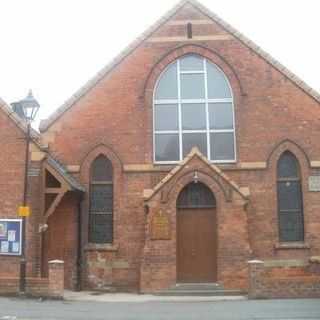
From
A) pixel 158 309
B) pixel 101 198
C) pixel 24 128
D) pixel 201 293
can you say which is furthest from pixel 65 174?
pixel 158 309

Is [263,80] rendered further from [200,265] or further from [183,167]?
[200,265]

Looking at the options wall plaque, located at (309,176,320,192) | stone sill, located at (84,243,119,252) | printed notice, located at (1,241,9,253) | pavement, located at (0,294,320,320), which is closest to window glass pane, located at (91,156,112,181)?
stone sill, located at (84,243,119,252)

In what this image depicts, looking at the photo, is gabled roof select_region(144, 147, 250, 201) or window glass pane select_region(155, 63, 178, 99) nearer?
gabled roof select_region(144, 147, 250, 201)

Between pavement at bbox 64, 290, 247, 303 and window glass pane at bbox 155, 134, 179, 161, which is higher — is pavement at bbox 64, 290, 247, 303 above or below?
below

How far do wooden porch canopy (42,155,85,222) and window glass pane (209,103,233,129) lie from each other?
18.1ft

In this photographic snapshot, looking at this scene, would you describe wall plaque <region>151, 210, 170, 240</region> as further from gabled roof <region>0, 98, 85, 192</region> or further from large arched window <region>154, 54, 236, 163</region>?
gabled roof <region>0, 98, 85, 192</region>

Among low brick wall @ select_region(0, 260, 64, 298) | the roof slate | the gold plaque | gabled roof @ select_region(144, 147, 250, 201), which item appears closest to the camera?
low brick wall @ select_region(0, 260, 64, 298)

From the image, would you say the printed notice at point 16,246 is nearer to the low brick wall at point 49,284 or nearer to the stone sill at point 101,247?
the low brick wall at point 49,284

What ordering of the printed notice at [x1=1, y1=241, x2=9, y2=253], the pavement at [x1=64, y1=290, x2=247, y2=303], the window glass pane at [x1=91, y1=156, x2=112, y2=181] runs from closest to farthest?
the pavement at [x1=64, y1=290, x2=247, y2=303] < the printed notice at [x1=1, y1=241, x2=9, y2=253] < the window glass pane at [x1=91, y1=156, x2=112, y2=181]

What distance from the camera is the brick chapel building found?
63.9 ft

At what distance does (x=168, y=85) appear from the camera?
2209cm

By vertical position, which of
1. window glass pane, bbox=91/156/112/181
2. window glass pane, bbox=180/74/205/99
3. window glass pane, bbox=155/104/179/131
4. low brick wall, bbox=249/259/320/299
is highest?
window glass pane, bbox=180/74/205/99

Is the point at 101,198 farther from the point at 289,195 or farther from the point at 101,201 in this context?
the point at 289,195

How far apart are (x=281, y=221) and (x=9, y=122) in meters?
9.64
